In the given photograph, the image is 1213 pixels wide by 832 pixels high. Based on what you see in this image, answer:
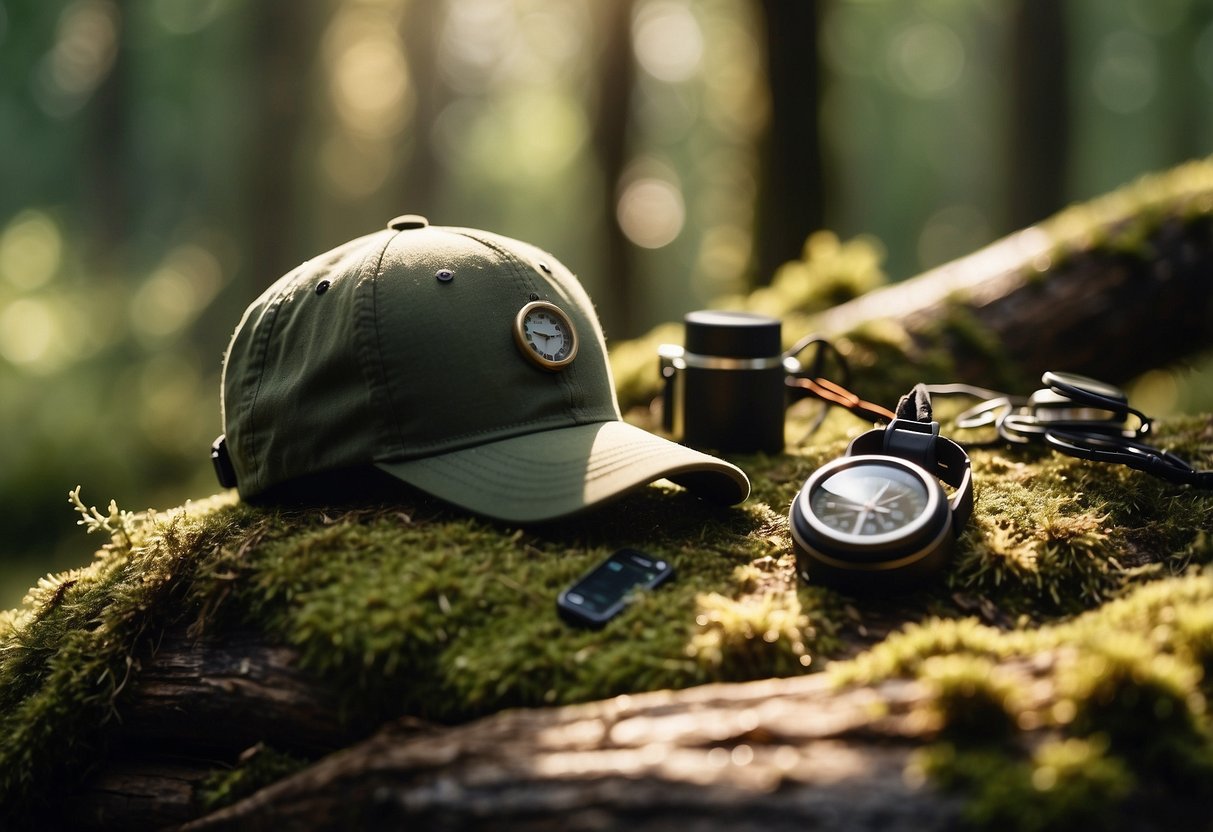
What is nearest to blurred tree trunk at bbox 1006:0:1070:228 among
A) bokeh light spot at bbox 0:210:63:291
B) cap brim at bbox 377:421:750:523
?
cap brim at bbox 377:421:750:523

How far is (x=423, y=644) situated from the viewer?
81.4 inches

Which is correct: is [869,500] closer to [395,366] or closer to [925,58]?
[395,366]

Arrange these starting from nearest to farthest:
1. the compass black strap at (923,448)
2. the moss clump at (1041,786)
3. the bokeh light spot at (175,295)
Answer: the moss clump at (1041,786) → the compass black strap at (923,448) → the bokeh light spot at (175,295)

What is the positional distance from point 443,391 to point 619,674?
92 centimetres

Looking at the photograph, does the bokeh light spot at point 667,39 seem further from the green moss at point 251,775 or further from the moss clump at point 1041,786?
the moss clump at point 1041,786

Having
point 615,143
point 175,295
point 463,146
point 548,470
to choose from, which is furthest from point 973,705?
point 463,146

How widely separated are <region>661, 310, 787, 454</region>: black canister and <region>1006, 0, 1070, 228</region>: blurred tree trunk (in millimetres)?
10324

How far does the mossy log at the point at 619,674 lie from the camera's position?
1.55 metres

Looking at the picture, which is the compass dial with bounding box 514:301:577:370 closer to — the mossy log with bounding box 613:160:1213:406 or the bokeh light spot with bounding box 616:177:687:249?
the mossy log with bounding box 613:160:1213:406

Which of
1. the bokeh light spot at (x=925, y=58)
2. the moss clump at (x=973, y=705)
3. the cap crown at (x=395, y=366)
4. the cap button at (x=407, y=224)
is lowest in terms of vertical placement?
the moss clump at (x=973, y=705)

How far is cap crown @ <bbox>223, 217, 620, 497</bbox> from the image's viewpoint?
2.47 meters

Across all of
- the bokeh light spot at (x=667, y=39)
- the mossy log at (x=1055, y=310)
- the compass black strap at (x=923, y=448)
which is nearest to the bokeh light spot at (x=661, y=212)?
the bokeh light spot at (x=667, y=39)

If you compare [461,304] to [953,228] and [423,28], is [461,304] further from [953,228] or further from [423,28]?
[953,228]

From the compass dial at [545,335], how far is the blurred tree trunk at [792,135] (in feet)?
14.1
